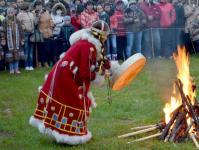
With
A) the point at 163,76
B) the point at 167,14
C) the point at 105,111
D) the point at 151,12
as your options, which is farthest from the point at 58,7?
the point at 105,111

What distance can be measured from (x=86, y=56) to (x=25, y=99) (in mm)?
4440

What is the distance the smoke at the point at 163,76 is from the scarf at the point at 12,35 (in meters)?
3.84

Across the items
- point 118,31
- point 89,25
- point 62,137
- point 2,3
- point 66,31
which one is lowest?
point 62,137

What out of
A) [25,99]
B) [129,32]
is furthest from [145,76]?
[25,99]

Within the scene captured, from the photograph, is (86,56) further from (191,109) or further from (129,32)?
(129,32)

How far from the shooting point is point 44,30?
53.1 feet

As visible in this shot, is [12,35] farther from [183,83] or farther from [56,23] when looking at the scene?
[183,83]

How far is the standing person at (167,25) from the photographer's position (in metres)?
17.7

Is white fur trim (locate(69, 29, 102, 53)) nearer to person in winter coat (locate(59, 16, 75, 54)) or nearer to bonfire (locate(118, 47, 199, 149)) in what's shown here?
bonfire (locate(118, 47, 199, 149))

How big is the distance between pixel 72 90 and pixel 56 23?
8.60 m

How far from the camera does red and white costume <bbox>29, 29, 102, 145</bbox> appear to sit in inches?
321

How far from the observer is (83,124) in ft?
27.6

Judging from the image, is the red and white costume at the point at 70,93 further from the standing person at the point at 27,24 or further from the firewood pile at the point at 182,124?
the standing person at the point at 27,24

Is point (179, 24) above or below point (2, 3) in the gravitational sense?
below
